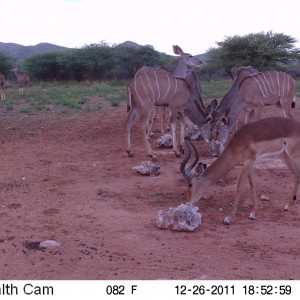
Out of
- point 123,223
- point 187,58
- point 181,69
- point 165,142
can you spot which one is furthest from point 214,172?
point 187,58

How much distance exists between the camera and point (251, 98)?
11.9 m

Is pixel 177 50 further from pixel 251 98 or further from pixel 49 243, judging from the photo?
pixel 49 243

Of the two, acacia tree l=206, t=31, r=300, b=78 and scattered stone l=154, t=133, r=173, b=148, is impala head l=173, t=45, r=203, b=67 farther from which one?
acacia tree l=206, t=31, r=300, b=78

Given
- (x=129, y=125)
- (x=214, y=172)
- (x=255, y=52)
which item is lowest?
(x=214, y=172)

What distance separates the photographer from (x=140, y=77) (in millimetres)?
10836

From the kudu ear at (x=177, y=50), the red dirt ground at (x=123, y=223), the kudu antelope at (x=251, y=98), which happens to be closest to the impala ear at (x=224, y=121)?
the kudu antelope at (x=251, y=98)

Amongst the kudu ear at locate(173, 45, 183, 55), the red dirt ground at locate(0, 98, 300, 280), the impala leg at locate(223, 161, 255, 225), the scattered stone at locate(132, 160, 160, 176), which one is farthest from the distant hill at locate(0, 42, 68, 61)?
the impala leg at locate(223, 161, 255, 225)

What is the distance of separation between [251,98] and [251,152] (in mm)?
5162

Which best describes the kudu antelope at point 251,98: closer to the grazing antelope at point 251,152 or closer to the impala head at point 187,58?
the impala head at point 187,58

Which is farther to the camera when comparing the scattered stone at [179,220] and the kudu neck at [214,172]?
the kudu neck at [214,172]

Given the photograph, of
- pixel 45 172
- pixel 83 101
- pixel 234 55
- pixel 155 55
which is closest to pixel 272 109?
pixel 83 101

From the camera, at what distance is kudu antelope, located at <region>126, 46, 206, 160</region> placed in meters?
10.7

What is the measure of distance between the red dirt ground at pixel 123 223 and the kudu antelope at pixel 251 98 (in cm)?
77

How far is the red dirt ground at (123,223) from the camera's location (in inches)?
201
